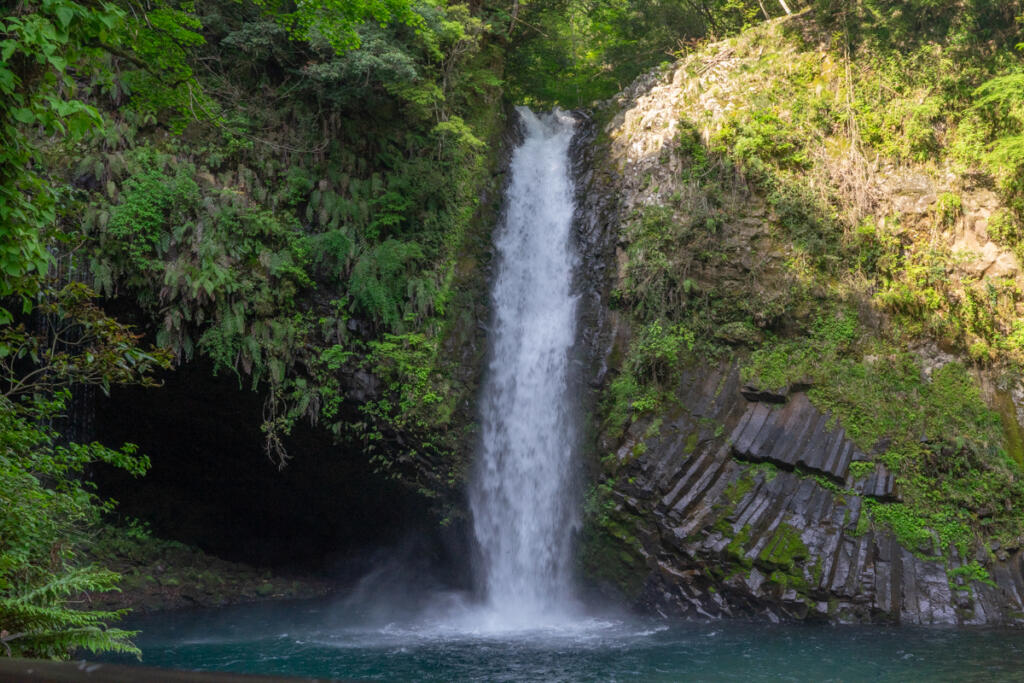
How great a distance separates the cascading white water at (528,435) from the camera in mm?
10664

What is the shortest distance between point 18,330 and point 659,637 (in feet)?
24.6

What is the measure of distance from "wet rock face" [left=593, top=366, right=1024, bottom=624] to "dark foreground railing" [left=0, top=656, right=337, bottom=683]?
8.80m

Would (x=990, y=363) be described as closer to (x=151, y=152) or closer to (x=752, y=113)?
(x=752, y=113)

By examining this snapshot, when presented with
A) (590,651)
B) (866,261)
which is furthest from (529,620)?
(866,261)

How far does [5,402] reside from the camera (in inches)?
188

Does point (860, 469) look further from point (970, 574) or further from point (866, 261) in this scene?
point (866, 261)

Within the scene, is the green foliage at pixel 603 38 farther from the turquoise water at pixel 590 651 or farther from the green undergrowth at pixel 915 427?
the turquoise water at pixel 590 651

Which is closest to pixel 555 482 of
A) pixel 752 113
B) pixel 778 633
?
pixel 778 633

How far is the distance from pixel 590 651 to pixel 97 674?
750 centimetres

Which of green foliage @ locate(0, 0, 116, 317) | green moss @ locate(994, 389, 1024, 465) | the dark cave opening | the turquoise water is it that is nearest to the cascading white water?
the turquoise water

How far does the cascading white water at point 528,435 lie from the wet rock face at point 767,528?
3.97 feet

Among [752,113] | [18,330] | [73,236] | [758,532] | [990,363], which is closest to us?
[18,330]

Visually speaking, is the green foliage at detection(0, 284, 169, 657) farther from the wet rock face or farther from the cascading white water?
the wet rock face

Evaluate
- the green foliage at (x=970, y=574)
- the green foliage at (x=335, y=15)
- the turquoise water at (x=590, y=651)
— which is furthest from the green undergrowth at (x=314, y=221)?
the green foliage at (x=970, y=574)
